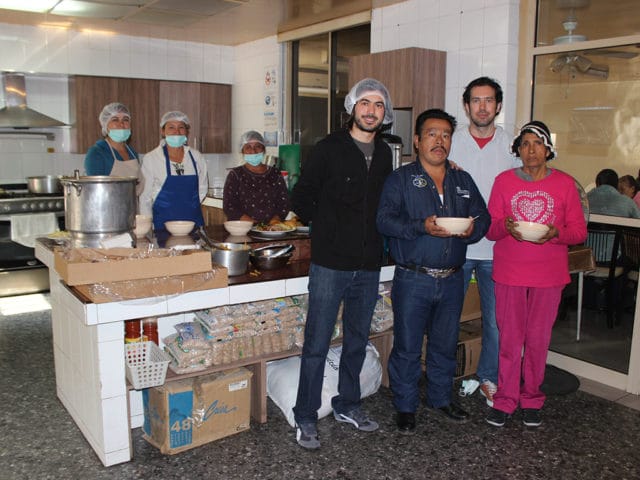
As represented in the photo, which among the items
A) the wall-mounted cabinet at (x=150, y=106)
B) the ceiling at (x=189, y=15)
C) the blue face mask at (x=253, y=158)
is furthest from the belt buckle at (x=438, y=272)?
the wall-mounted cabinet at (x=150, y=106)

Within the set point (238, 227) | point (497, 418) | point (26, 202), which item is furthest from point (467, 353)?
point (26, 202)

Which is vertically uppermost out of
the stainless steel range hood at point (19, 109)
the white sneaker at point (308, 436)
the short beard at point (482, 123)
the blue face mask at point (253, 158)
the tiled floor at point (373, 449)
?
the stainless steel range hood at point (19, 109)

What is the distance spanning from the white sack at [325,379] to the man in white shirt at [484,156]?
2.03 feet

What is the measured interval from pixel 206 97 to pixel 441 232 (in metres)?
4.92

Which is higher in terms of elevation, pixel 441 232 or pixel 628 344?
pixel 441 232

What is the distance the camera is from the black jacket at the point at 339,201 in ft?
8.65

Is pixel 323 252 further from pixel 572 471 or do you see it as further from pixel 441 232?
pixel 572 471

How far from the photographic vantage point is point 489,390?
10.7 ft

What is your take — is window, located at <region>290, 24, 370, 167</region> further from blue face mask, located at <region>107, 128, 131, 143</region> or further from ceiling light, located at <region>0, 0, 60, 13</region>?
ceiling light, located at <region>0, 0, 60, 13</region>

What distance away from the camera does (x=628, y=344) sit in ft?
12.5

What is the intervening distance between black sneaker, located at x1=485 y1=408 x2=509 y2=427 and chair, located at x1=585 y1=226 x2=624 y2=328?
4.44 ft

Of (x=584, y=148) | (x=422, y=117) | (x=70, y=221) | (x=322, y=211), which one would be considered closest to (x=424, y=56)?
(x=584, y=148)

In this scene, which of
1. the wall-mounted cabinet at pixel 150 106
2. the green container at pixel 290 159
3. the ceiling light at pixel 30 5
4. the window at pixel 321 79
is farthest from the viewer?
the wall-mounted cabinet at pixel 150 106

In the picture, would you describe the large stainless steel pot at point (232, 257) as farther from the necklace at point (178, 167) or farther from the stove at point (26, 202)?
the stove at point (26, 202)
